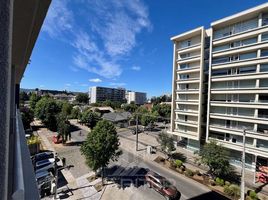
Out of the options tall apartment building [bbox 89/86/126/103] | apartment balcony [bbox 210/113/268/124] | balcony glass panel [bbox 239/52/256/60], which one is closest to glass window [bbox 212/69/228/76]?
balcony glass panel [bbox 239/52/256/60]

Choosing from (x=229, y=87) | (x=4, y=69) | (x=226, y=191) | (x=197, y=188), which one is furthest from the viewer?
(x=229, y=87)

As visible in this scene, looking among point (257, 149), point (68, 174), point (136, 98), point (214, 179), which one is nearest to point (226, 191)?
point (214, 179)

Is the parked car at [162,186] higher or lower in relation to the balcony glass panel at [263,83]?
lower

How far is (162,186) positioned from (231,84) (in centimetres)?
1572

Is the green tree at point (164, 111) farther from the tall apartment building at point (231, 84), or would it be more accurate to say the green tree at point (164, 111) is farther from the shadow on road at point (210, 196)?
the shadow on road at point (210, 196)

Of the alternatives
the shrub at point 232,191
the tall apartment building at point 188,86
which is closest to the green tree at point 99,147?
the shrub at point 232,191

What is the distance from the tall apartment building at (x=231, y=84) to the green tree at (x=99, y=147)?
1409 centimetres

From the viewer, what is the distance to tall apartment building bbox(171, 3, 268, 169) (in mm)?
19547

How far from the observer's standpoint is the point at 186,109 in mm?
27641

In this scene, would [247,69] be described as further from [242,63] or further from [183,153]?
[183,153]

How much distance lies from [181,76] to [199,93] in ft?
15.9

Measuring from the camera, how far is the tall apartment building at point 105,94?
114188mm

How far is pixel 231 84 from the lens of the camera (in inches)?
885

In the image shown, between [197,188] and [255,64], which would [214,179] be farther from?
[255,64]
